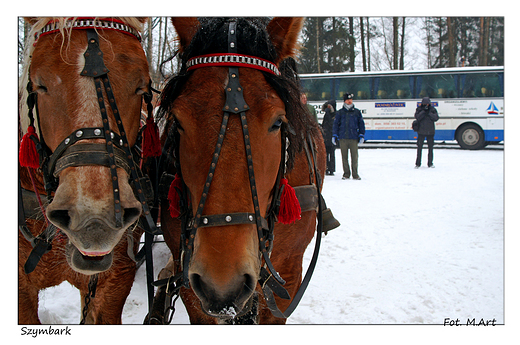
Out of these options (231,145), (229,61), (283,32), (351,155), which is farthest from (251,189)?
(351,155)

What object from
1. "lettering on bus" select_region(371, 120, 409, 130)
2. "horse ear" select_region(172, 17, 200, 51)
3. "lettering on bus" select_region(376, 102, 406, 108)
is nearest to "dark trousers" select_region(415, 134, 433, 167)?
"lettering on bus" select_region(371, 120, 409, 130)

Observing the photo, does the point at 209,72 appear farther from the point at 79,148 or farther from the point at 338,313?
the point at 338,313

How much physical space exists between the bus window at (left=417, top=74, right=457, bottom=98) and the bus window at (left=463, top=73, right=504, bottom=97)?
1.73 ft

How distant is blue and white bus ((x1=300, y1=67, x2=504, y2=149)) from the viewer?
52.4 feet

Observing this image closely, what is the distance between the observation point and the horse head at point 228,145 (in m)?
1.42

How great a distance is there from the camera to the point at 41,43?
1670mm

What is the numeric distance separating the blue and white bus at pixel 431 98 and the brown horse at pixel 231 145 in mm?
13947

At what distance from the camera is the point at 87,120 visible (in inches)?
59.7

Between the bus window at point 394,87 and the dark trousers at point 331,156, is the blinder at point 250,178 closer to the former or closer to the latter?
the dark trousers at point 331,156

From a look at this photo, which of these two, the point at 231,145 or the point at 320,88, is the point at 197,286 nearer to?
the point at 231,145

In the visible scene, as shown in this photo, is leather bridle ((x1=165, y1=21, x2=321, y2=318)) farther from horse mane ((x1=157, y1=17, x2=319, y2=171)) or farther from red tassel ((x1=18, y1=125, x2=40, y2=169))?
red tassel ((x1=18, y1=125, x2=40, y2=169))

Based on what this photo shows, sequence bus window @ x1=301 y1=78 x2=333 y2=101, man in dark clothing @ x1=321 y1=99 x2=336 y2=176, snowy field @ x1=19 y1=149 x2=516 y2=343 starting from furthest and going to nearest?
bus window @ x1=301 y1=78 x2=333 y2=101 → man in dark clothing @ x1=321 y1=99 x2=336 y2=176 → snowy field @ x1=19 y1=149 x2=516 y2=343

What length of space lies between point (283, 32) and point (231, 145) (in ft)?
2.57

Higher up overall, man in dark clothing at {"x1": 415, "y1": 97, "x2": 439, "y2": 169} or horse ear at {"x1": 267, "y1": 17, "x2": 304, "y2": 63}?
man in dark clothing at {"x1": 415, "y1": 97, "x2": 439, "y2": 169}
